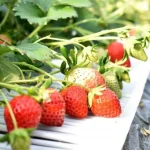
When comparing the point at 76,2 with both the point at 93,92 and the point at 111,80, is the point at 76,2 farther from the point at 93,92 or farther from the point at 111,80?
the point at 93,92

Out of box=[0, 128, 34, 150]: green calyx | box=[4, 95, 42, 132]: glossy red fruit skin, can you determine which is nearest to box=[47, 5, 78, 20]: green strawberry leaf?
box=[4, 95, 42, 132]: glossy red fruit skin

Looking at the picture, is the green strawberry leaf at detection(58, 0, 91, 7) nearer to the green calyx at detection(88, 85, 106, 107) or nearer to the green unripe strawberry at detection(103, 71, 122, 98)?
the green unripe strawberry at detection(103, 71, 122, 98)

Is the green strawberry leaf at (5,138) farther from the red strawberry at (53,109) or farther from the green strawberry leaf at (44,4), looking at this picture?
the green strawberry leaf at (44,4)

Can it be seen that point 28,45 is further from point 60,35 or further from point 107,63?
point 60,35

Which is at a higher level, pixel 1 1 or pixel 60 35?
pixel 1 1

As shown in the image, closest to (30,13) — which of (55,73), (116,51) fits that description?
(55,73)

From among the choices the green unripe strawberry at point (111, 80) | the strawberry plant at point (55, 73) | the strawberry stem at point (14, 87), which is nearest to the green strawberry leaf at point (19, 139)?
the strawberry plant at point (55, 73)

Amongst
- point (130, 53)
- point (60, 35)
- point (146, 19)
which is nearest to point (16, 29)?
point (60, 35)
